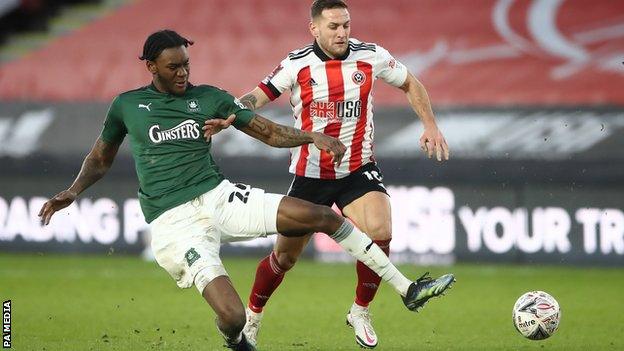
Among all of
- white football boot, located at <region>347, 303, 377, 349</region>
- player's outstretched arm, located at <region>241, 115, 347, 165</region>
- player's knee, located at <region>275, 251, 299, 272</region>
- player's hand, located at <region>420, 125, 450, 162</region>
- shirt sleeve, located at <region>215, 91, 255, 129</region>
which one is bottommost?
white football boot, located at <region>347, 303, 377, 349</region>

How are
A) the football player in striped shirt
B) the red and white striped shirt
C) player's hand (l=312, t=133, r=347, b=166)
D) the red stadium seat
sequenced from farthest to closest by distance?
the red stadium seat, the red and white striped shirt, the football player in striped shirt, player's hand (l=312, t=133, r=347, b=166)

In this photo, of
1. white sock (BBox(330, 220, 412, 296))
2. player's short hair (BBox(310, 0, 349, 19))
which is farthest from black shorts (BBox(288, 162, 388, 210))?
player's short hair (BBox(310, 0, 349, 19))

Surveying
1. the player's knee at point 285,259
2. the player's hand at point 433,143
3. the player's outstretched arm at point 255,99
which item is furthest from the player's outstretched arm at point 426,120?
the player's knee at point 285,259

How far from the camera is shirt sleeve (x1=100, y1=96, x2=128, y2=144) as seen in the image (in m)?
7.17

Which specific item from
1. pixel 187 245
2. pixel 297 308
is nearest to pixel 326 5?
pixel 187 245

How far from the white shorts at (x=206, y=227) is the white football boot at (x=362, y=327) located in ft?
4.02

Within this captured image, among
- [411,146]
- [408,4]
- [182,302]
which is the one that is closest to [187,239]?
[182,302]

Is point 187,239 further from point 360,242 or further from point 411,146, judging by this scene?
point 411,146

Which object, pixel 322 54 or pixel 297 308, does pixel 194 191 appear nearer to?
pixel 322 54

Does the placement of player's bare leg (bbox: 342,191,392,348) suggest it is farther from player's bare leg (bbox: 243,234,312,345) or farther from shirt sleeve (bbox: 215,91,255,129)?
shirt sleeve (bbox: 215,91,255,129)

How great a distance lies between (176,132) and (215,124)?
26 cm

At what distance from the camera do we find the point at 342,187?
26.8 feet

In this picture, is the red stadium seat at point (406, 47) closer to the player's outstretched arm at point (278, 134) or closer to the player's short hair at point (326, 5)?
the player's short hair at point (326, 5)

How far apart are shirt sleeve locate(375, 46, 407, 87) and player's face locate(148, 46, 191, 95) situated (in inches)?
63.9
